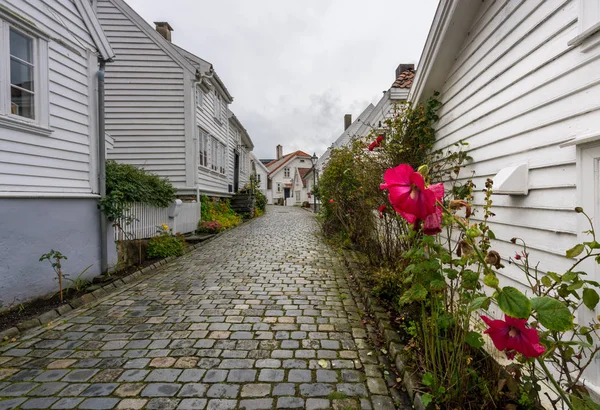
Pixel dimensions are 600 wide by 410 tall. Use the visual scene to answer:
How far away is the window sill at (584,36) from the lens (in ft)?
6.69

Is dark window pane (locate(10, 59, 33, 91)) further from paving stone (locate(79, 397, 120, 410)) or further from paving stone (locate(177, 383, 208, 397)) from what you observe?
paving stone (locate(177, 383, 208, 397))

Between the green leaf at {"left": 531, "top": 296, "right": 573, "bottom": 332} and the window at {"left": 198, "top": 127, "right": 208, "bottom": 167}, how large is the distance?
12.2 metres

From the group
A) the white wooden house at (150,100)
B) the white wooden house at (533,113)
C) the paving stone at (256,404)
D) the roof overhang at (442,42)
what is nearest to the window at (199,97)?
the white wooden house at (150,100)

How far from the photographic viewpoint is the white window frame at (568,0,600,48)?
205 centimetres

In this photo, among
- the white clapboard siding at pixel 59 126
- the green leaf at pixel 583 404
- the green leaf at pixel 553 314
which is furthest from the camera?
the white clapboard siding at pixel 59 126

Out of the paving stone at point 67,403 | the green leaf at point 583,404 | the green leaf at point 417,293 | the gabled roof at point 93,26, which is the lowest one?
the paving stone at point 67,403

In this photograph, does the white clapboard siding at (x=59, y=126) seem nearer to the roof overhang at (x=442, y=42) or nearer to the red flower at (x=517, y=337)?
the red flower at (x=517, y=337)

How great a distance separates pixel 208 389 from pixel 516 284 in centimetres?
288

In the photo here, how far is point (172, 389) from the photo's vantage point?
261 cm

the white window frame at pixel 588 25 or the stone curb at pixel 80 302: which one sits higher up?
the white window frame at pixel 588 25

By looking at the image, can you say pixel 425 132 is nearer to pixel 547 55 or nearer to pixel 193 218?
pixel 547 55

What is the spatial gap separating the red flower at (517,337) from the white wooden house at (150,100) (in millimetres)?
10737

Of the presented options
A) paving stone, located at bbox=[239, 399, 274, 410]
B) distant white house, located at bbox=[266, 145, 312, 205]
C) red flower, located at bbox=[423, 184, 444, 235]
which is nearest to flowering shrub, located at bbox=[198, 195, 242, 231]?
paving stone, located at bbox=[239, 399, 274, 410]

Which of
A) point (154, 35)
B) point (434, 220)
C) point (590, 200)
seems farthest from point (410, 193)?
point (154, 35)
